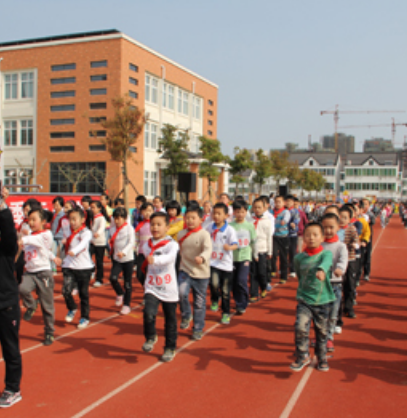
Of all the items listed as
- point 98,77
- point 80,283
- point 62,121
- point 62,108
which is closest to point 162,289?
point 80,283

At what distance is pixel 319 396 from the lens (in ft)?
14.9

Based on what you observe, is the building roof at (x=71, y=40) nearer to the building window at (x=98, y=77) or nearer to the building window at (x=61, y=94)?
the building window at (x=98, y=77)

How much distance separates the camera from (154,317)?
5.45m

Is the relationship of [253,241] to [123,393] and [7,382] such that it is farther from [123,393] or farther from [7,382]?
[7,382]

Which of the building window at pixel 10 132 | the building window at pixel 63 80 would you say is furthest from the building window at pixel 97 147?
the building window at pixel 10 132

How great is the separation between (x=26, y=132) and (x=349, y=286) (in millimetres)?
40602

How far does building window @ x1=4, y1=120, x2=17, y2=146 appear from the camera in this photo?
142 ft

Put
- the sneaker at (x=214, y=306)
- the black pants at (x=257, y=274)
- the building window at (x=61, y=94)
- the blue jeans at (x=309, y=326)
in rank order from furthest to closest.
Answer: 1. the building window at (x=61, y=94)
2. the black pants at (x=257, y=274)
3. the sneaker at (x=214, y=306)
4. the blue jeans at (x=309, y=326)

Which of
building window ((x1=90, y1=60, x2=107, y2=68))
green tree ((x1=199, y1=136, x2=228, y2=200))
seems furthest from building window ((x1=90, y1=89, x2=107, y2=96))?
green tree ((x1=199, y1=136, x2=228, y2=200))

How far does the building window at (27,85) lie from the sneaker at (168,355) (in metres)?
41.2

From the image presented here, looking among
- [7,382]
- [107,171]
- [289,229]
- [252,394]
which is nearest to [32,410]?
[7,382]

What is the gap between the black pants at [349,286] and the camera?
7254 mm

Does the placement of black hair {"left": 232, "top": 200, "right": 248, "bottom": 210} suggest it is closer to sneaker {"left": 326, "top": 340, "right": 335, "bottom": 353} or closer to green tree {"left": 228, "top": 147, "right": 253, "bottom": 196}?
sneaker {"left": 326, "top": 340, "right": 335, "bottom": 353}

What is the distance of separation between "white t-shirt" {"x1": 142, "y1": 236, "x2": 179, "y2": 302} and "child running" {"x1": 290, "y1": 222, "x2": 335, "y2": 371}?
4.70 ft
